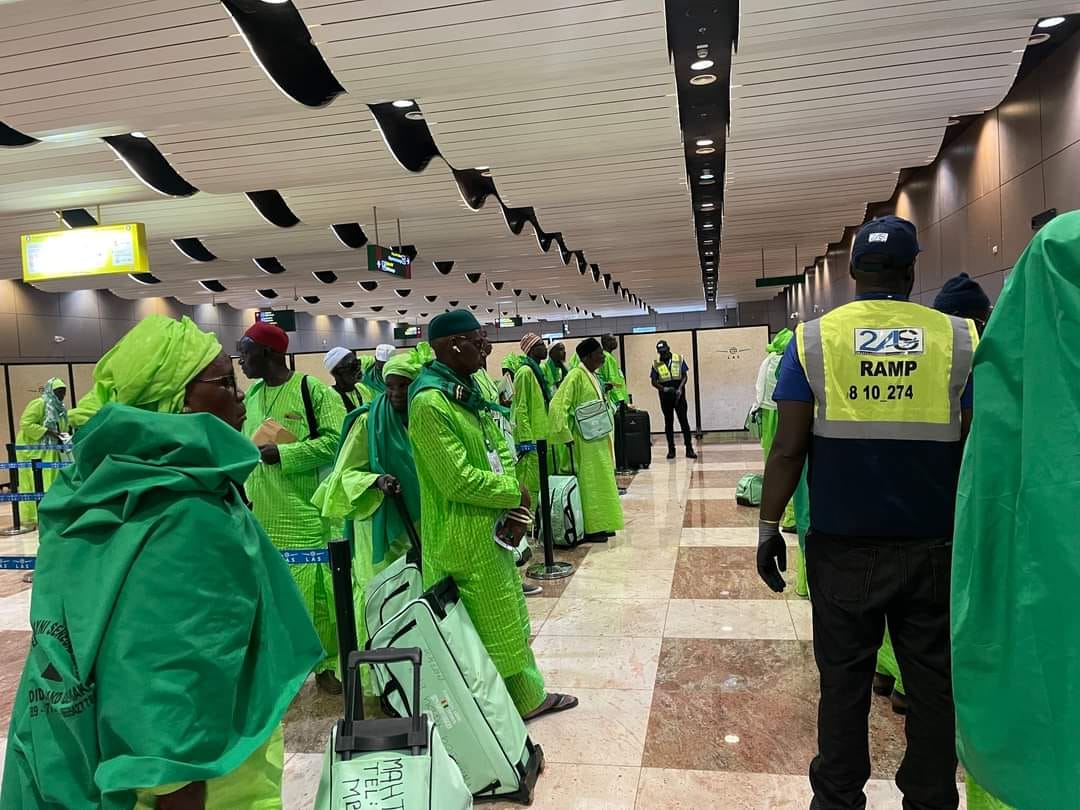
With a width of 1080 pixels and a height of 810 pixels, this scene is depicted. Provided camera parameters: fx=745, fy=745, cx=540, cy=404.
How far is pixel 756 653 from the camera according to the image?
371 cm

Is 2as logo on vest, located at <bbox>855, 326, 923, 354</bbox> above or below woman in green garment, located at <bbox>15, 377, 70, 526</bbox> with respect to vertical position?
above

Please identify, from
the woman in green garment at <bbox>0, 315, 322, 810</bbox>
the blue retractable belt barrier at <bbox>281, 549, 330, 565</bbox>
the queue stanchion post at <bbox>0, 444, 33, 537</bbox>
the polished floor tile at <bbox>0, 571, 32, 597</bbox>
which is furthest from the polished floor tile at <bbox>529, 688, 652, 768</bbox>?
the queue stanchion post at <bbox>0, 444, 33, 537</bbox>

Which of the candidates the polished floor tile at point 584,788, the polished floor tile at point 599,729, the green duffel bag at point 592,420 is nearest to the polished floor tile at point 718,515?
the green duffel bag at point 592,420

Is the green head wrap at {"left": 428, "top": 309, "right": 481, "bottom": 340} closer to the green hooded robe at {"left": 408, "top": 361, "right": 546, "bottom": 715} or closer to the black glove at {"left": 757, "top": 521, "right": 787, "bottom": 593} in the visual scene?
the green hooded robe at {"left": 408, "top": 361, "right": 546, "bottom": 715}

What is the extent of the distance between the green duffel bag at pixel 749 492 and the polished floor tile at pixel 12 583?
255 inches

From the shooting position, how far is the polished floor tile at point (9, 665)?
367 centimetres

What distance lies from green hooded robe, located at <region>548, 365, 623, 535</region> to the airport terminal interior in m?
0.03

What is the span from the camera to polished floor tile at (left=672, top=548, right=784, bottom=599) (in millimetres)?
4707

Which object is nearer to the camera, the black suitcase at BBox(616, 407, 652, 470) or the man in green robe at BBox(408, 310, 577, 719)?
the man in green robe at BBox(408, 310, 577, 719)

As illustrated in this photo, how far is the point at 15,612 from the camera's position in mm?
5434

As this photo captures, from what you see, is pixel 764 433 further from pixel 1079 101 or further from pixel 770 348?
pixel 1079 101

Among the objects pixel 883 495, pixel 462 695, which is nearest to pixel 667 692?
pixel 462 695

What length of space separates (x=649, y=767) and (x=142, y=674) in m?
2.12

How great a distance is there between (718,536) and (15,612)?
5417 millimetres
